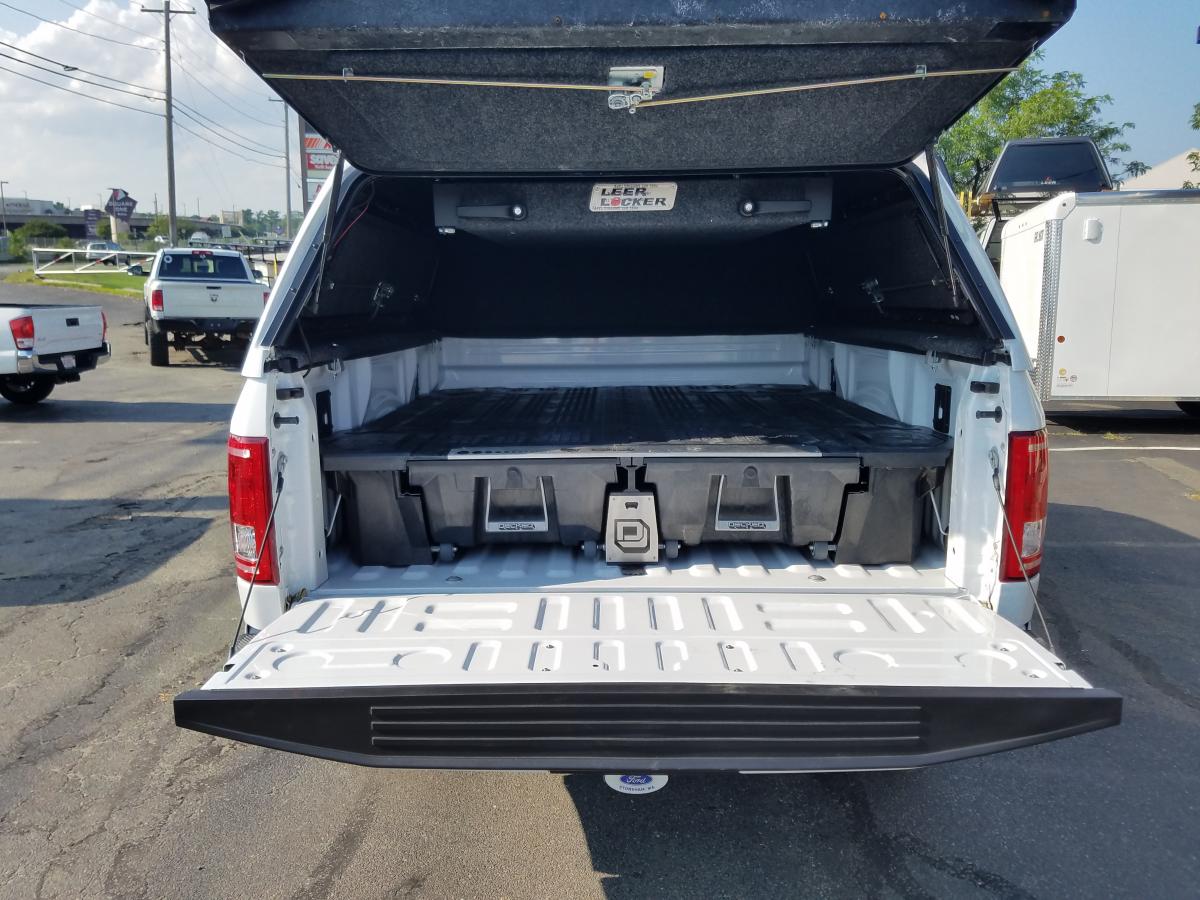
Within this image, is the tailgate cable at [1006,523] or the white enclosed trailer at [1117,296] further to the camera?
the white enclosed trailer at [1117,296]

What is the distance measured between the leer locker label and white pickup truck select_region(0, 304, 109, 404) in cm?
1024

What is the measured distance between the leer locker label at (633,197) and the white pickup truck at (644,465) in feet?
0.05

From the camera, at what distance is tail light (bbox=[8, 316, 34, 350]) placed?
1112 cm

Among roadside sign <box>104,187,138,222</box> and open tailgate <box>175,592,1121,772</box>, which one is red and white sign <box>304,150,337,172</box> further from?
roadside sign <box>104,187,138,222</box>

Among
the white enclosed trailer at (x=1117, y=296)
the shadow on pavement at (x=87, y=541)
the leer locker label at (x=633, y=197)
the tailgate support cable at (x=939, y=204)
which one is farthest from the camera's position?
the white enclosed trailer at (x=1117, y=296)

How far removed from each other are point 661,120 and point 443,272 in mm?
2898

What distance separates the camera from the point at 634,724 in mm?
2320

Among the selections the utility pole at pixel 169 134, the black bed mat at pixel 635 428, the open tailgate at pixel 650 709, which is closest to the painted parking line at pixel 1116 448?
the black bed mat at pixel 635 428

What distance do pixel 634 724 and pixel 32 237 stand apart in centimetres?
9346

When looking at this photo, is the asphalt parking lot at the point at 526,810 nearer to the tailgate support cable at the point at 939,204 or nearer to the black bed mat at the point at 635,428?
the black bed mat at the point at 635,428

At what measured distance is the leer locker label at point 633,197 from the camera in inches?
151

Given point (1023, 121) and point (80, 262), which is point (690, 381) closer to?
point (1023, 121)

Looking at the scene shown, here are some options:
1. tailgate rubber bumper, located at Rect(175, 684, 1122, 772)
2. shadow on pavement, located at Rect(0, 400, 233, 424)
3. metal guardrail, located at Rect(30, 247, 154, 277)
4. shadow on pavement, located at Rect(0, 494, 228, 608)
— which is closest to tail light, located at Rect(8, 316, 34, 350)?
shadow on pavement, located at Rect(0, 400, 233, 424)

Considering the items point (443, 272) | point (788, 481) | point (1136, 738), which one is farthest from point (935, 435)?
point (443, 272)
